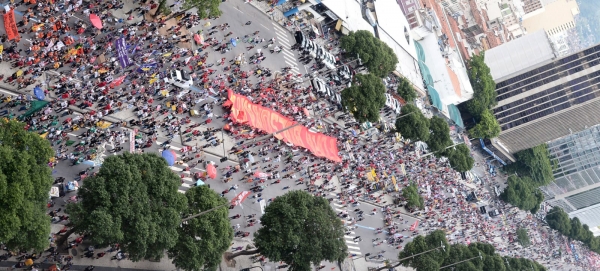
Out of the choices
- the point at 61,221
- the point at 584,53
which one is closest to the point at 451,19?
the point at 584,53

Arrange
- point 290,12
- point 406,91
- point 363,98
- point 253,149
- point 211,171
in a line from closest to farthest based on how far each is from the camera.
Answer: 1. point 211,171
2. point 253,149
3. point 363,98
4. point 290,12
5. point 406,91

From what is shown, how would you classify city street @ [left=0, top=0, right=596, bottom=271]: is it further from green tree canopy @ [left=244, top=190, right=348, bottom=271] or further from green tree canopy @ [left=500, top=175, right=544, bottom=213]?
green tree canopy @ [left=500, top=175, right=544, bottom=213]

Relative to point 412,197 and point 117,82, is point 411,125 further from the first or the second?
point 117,82

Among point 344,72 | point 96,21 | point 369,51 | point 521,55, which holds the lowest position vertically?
point 344,72

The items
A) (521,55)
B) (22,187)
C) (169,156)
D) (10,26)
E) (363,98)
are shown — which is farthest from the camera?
(521,55)

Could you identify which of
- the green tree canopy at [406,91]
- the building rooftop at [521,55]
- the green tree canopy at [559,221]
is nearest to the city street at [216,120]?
the green tree canopy at [406,91]

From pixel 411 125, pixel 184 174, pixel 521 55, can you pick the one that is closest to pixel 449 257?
pixel 411 125
